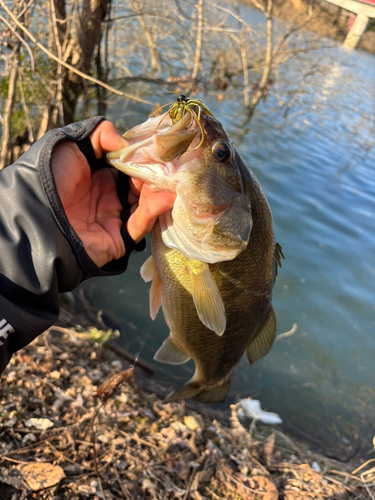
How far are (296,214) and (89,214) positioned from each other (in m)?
6.22

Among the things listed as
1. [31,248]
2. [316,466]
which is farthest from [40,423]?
[316,466]

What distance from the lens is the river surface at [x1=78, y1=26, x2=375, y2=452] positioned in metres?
4.52

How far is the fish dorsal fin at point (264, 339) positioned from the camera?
2.37 m

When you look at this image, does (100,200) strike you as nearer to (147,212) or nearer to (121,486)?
(147,212)

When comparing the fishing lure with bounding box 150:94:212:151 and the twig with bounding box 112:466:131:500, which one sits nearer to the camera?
the fishing lure with bounding box 150:94:212:151

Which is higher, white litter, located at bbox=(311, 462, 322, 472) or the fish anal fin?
the fish anal fin

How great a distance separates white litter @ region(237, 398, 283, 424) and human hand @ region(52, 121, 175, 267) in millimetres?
2814

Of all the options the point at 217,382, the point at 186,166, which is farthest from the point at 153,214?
the point at 217,382

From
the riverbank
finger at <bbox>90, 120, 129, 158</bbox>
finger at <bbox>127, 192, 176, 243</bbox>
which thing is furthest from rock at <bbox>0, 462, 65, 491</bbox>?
finger at <bbox>90, 120, 129, 158</bbox>

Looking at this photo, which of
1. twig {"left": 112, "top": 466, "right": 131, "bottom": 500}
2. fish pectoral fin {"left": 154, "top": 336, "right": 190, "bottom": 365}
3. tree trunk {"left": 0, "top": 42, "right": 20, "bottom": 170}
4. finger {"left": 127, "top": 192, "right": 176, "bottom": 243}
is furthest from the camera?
tree trunk {"left": 0, "top": 42, "right": 20, "bottom": 170}

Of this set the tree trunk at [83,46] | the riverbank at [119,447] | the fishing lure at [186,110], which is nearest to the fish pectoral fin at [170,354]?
the riverbank at [119,447]

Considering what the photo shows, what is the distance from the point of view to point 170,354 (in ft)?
8.39

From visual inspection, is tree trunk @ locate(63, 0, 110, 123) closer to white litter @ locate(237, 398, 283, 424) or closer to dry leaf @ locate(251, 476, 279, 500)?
white litter @ locate(237, 398, 283, 424)

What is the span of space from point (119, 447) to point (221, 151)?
2171mm
